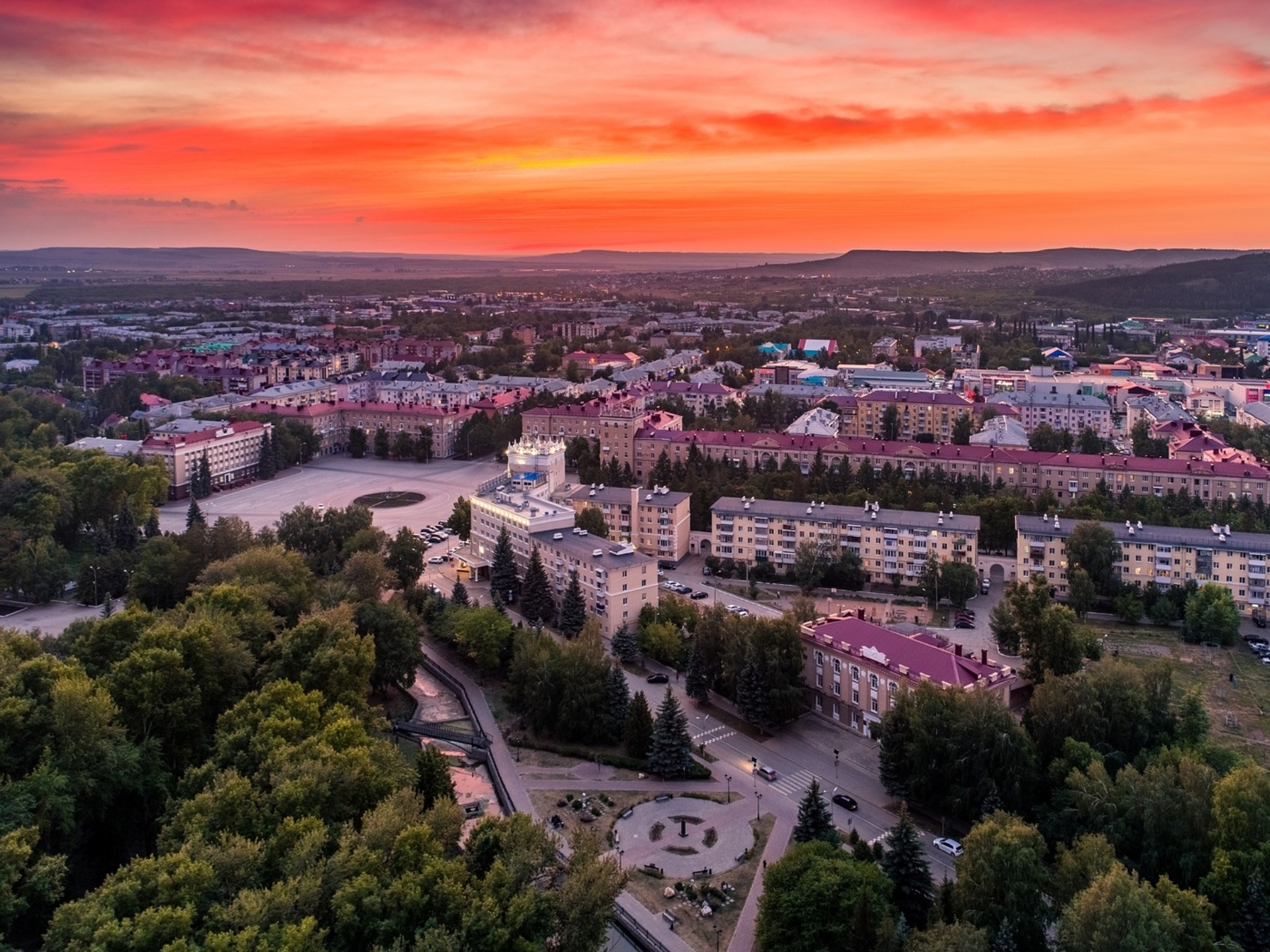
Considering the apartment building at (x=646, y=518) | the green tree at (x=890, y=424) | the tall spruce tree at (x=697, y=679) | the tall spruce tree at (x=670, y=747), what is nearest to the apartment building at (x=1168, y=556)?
the apartment building at (x=646, y=518)

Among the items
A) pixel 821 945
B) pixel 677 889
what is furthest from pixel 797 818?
pixel 821 945

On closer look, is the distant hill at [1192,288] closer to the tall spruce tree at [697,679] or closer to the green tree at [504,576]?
the green tree at [504,576]

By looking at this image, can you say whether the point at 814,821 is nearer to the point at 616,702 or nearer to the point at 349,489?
the point at 616,702

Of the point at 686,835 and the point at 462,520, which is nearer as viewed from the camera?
the point at 686,835

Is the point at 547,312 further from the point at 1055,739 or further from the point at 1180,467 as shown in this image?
the point at 1055,739

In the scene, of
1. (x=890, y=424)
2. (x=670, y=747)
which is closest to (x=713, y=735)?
(x=670, y=747)
